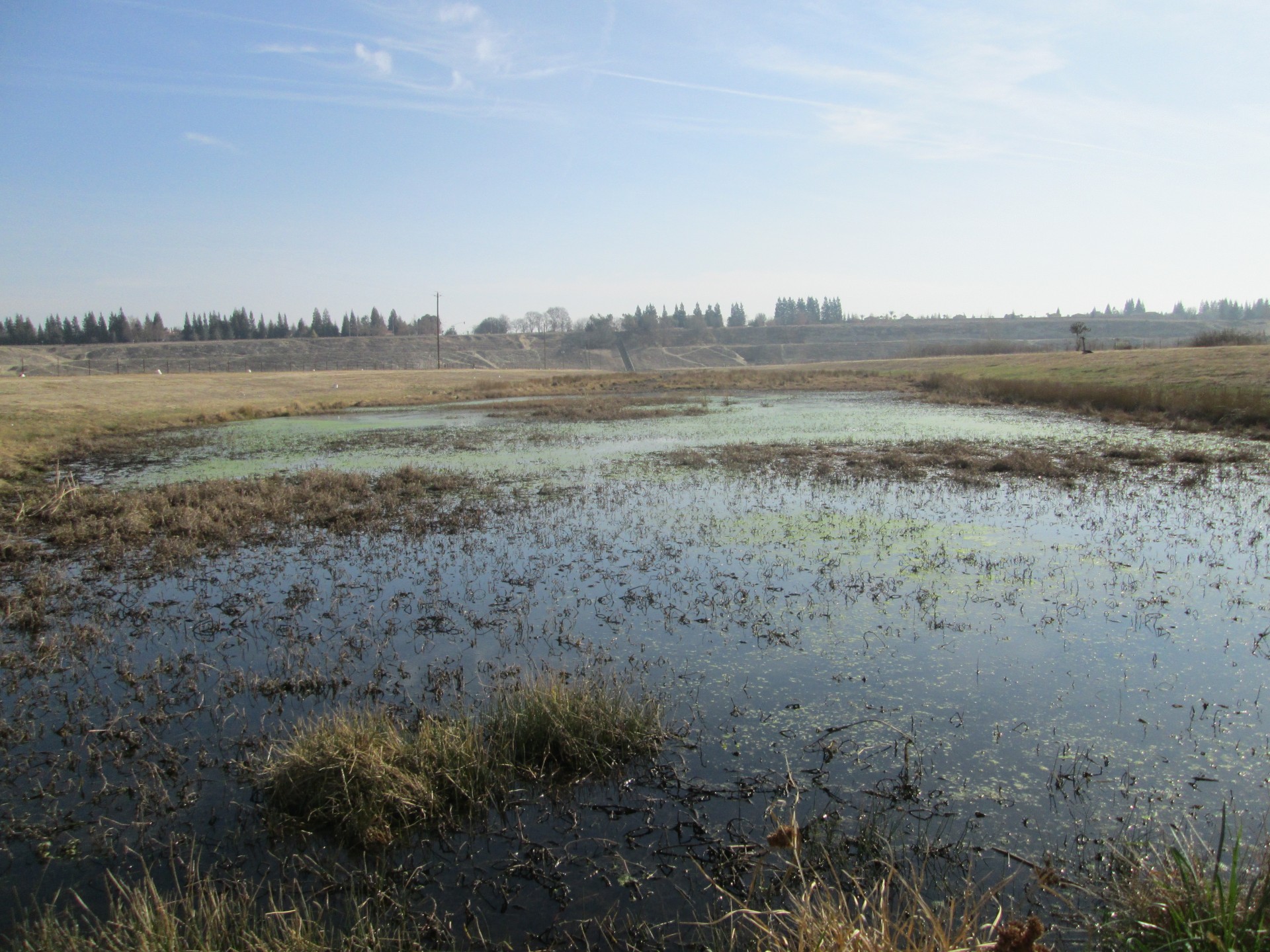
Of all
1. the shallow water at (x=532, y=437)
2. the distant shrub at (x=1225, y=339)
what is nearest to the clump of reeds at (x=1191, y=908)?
the shallow water at (x=532, y=437)

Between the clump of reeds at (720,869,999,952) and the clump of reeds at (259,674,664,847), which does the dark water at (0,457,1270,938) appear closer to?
the clump of reeds at (259,674,664,847)

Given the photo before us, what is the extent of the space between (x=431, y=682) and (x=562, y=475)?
1244 cm

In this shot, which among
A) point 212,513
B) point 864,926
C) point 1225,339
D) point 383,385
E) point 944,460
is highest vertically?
point 1225,339

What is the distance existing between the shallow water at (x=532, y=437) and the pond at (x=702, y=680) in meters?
8.97

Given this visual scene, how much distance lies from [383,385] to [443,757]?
6094 cm

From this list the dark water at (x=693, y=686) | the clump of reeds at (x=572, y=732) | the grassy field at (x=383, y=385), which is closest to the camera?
the dark water at (x=693, y=686)

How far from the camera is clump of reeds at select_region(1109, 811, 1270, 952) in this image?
3.08 meters

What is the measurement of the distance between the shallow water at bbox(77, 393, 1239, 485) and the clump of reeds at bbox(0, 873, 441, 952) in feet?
49.4

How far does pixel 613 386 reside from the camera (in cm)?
6625

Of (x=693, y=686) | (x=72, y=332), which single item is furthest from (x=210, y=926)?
(x=72, y=332)

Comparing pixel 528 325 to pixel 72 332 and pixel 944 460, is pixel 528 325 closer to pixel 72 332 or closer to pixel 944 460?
pixel 72 332

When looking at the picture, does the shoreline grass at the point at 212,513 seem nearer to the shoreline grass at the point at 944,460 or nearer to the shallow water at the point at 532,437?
the shallow water at the point at 532,437

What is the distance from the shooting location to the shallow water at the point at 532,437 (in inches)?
866

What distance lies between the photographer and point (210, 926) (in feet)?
12.4
